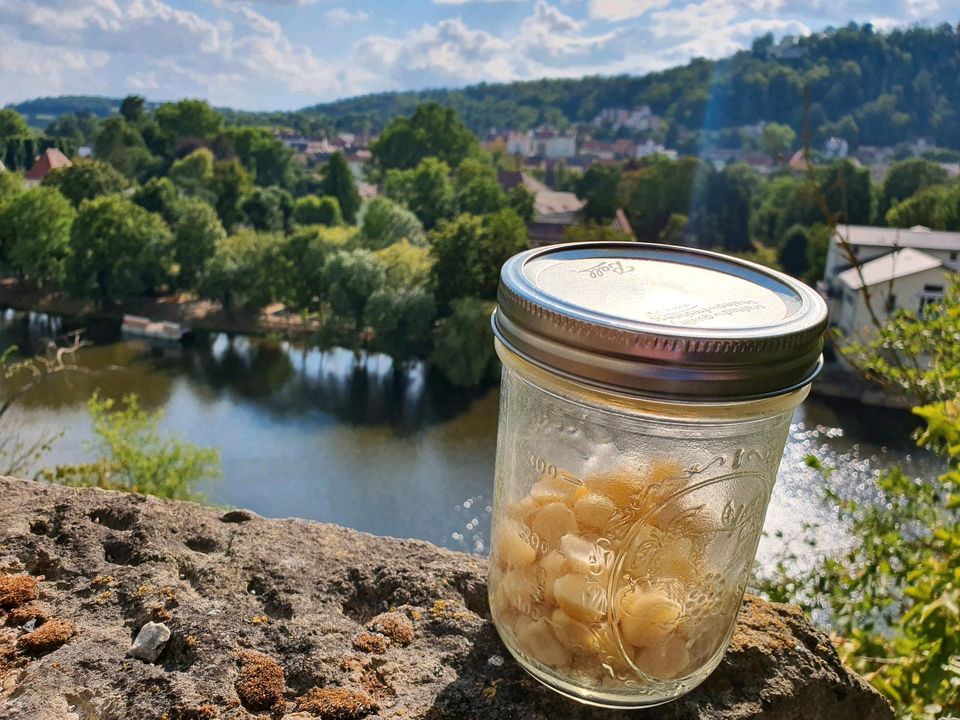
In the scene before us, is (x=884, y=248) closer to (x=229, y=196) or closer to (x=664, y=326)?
(x=664, y=326)

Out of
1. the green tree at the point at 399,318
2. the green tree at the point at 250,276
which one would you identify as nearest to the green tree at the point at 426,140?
the green tree at the point at 250,276

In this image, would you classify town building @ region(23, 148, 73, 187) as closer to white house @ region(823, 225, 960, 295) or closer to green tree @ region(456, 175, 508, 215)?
green tree @ region(456, 175, 508, 215)

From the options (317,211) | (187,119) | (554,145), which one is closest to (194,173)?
(317,211)

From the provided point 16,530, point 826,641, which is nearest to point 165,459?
point 16,530

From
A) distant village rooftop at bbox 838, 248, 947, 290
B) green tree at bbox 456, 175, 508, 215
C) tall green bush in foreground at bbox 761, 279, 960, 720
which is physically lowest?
green tree at bbox 456, 175, 508, 215

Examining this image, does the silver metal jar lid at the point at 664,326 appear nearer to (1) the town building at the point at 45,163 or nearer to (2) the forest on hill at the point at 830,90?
(1) the town building at the point at 45,163

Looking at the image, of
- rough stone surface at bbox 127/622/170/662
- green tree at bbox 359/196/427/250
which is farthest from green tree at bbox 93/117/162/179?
rough stone surface at bbox 127/622/170/662

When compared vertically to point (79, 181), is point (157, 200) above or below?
below
